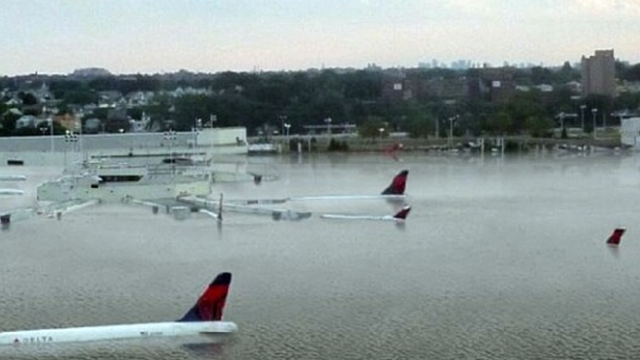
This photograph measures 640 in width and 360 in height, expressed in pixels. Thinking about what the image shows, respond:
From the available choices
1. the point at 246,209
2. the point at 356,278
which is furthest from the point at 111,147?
the point at 356,278

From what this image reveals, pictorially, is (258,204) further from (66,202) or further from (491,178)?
(491,178)

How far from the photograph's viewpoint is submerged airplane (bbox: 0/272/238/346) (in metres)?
5.07

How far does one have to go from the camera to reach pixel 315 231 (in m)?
9.23

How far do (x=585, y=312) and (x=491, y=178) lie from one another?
9899 mm

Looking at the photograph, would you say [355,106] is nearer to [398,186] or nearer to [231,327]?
[398,186]

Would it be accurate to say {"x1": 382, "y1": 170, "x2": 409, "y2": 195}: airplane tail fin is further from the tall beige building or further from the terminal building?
the tall beige building

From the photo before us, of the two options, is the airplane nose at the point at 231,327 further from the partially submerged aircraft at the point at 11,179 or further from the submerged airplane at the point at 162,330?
the partially submerged aircraft at the point at 11,179

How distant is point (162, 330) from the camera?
17.0ft

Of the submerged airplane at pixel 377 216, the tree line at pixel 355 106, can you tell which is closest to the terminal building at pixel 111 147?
the tree line at pixel 355 106

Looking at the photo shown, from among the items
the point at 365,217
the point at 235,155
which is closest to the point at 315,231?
the point at 365,217

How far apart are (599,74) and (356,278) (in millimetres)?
29762

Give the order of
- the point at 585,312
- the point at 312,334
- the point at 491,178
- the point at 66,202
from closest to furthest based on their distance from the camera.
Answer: the point at 312,334, the point at 585,312, the point at 66,202, the point at 491,178

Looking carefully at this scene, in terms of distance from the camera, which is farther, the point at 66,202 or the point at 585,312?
the point at 66,202

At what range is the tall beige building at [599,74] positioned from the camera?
3444 centimetres
